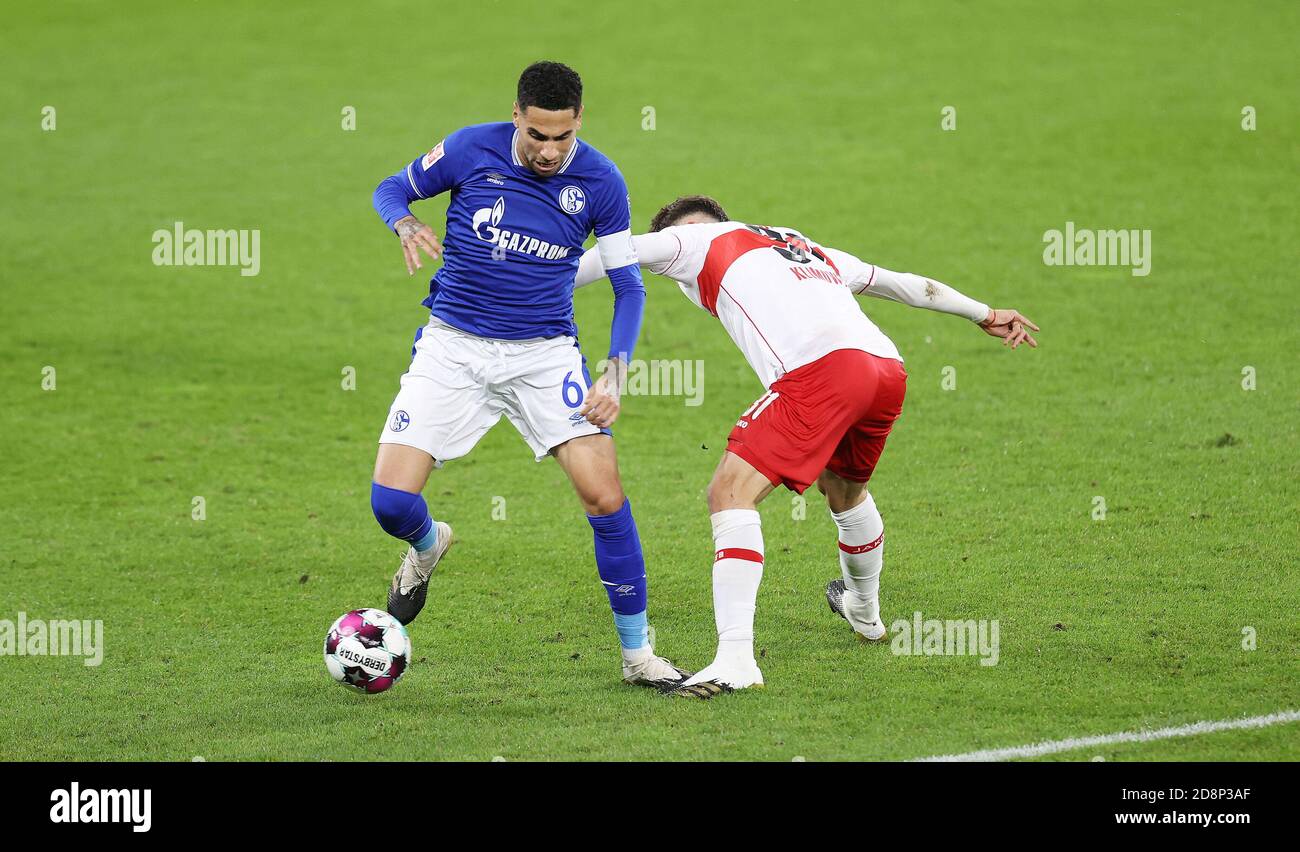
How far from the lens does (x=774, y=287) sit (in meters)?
6.56

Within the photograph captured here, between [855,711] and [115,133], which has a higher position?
[115,133]

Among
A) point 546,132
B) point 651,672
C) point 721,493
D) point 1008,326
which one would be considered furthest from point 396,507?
point 1008,326

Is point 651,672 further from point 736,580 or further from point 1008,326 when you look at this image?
point 1008,326

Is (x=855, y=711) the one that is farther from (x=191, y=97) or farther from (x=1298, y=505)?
(x=191, y=97)

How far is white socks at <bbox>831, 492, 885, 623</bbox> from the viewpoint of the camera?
6992 millimetres

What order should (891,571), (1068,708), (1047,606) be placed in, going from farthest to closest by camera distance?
(891,571)
(1047,606)
(1068,708)

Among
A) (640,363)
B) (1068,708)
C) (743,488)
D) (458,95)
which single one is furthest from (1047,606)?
(458,95)

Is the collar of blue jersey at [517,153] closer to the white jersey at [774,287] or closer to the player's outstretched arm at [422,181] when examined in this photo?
the player's outstretched arm at [422,181]

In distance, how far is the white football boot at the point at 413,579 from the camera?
23.2 ft

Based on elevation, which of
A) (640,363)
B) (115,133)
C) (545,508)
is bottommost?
(545,508)

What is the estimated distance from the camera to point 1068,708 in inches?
232

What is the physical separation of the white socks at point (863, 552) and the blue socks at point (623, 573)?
113cm

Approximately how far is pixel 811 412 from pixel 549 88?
1.86 meters

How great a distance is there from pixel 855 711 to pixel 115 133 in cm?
1894
